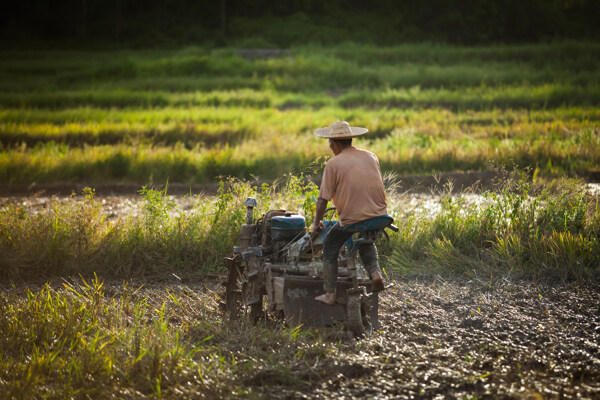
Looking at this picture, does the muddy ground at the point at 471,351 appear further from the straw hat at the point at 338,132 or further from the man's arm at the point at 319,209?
the straw hat at the point at 338,132

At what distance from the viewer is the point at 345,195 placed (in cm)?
468

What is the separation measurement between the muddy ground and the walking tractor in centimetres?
28

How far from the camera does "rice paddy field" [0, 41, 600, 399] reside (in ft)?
14.2

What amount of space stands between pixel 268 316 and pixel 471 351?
1.79 m

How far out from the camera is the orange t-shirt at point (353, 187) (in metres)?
4.65

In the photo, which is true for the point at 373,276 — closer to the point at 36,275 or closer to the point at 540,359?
the point at 540,359

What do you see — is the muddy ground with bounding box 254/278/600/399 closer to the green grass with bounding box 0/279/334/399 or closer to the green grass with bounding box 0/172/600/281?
the green grass with bounding box 0/279/334/399

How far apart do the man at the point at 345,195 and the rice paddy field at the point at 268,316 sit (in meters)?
0.60

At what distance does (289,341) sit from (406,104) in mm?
19605

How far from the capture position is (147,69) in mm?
29141

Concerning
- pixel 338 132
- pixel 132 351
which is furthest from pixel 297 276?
pixel 132 351

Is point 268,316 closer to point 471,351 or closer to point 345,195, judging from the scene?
point 345,195

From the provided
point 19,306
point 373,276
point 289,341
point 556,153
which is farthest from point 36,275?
point 556,153

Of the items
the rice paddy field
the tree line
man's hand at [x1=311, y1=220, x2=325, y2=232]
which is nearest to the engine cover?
man's hand at [x1=311, y1=220, x2=325, y2=232]
